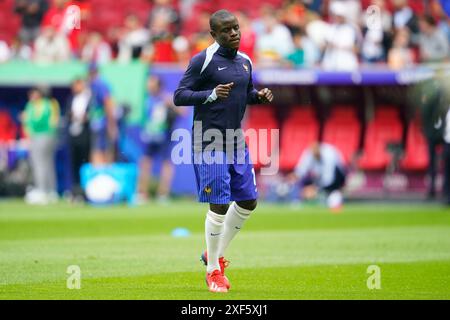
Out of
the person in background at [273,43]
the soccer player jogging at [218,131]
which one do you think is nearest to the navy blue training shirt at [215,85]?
the soccer player jogging at [218,131]

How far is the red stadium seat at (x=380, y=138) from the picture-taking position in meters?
24.1

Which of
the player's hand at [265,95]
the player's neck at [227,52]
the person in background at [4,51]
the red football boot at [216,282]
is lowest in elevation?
the red football boot at [216,282]

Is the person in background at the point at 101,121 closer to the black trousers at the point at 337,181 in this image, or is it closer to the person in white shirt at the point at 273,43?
the person in white shirt at the point at 273,43

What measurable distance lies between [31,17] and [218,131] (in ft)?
55.8

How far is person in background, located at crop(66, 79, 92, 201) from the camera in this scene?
22.7m

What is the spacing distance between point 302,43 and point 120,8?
5642 mm

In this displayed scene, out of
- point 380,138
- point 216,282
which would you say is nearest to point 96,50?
point 380,138

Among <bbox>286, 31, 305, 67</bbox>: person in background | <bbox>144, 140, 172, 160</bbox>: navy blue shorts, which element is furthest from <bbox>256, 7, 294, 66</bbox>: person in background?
<bbox>144, 140, 172, 160</bbox>: navy blue shorts

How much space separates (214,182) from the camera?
975 centimetres

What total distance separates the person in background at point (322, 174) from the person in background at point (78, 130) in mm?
4486

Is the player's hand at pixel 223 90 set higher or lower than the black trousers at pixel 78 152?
lower

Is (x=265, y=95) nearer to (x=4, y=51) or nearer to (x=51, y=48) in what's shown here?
(x=51, y=48)

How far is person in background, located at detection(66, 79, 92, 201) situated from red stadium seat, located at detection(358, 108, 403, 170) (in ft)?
19.8

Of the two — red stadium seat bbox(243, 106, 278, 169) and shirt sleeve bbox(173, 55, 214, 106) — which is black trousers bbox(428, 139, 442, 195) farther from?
shirt sleeve bbox(173, 55, 214, 106)
